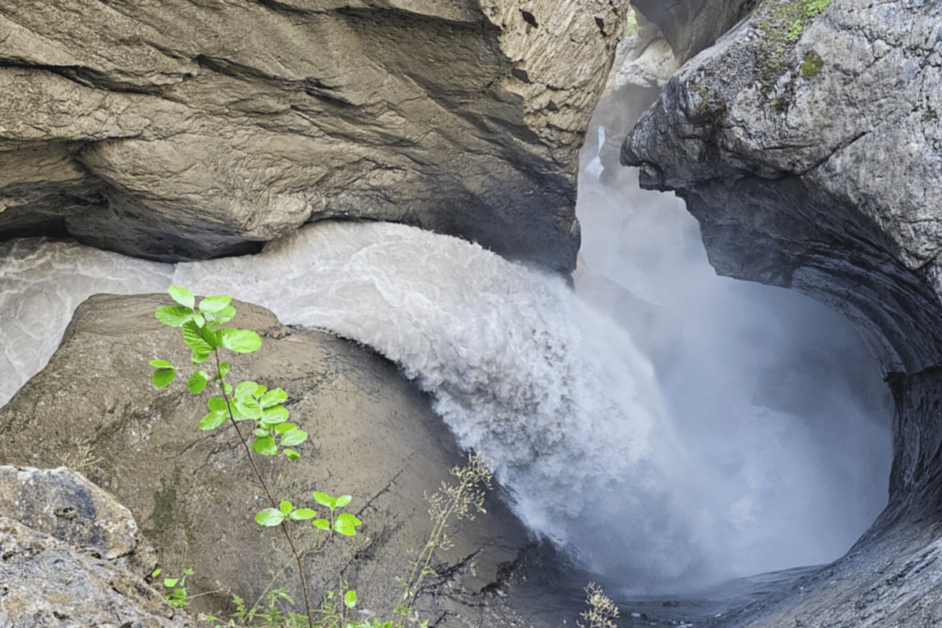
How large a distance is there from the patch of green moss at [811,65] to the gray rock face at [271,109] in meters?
1.97

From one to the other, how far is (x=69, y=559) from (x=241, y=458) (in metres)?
2.87

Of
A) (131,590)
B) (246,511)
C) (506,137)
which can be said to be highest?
(506,137)

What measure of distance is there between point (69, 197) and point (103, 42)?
189 cm

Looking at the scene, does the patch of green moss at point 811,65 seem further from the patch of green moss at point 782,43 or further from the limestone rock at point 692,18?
the limestone rock at point 692,18

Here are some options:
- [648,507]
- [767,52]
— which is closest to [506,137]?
[767,52]

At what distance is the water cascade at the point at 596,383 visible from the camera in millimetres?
6004

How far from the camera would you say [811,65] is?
4531 mm

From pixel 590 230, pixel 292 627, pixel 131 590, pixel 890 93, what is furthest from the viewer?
pixel 590 230

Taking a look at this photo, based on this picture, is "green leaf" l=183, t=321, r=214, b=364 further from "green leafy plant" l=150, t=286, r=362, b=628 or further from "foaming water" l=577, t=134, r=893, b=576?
"foaming water" l=577, t=134, r=893, b=576

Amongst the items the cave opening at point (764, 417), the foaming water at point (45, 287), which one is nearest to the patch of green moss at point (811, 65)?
the cave opening at point (764, 417)

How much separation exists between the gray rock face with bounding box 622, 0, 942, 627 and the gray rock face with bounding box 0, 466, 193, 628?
10.1 feet

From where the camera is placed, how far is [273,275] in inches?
247

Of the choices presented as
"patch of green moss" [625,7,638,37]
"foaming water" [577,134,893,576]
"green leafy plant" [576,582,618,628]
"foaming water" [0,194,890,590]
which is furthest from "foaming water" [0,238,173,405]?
"patch of green moss" [625,7,638,37]

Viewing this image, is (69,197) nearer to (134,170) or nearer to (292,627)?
(134,170)
